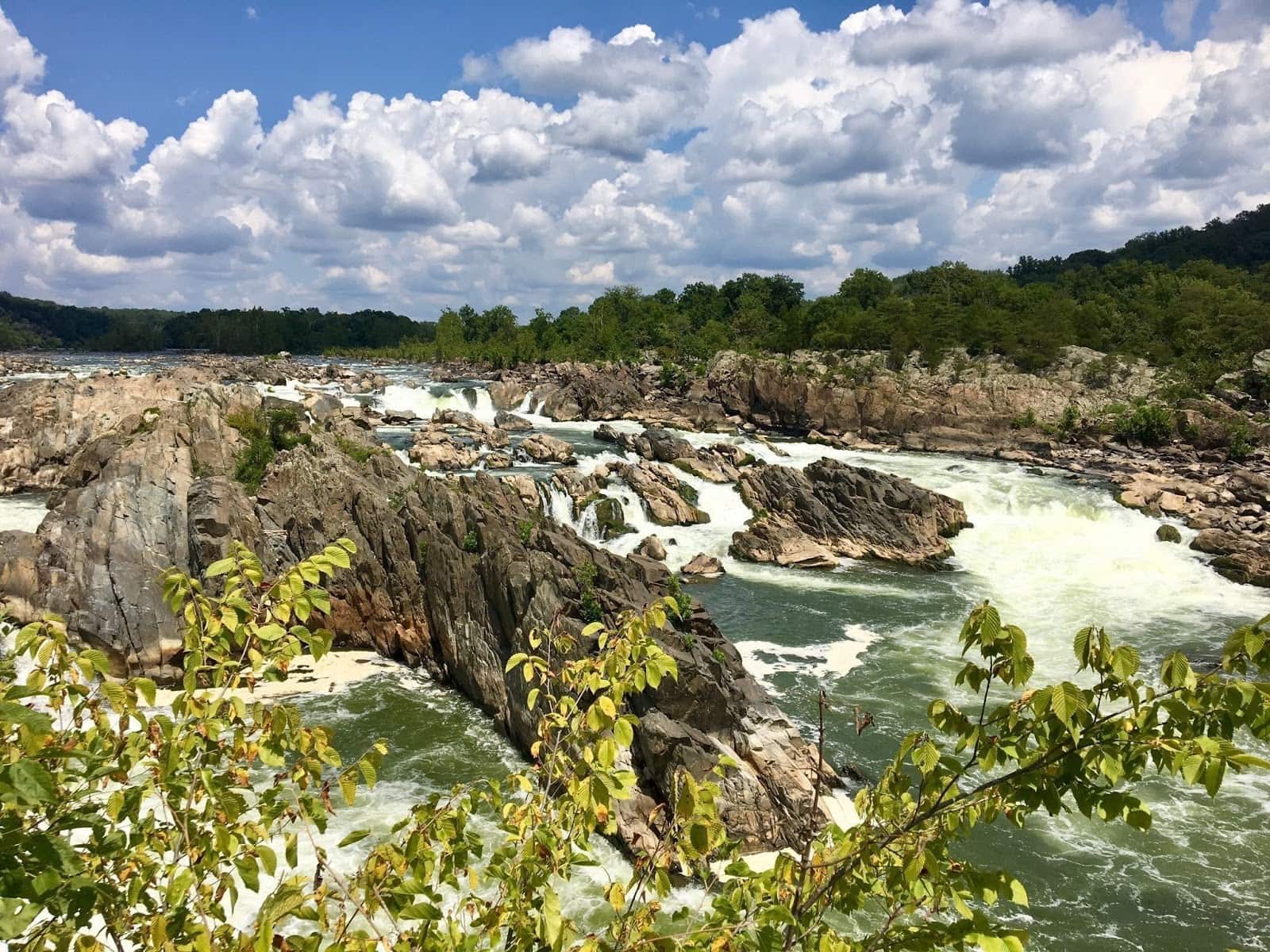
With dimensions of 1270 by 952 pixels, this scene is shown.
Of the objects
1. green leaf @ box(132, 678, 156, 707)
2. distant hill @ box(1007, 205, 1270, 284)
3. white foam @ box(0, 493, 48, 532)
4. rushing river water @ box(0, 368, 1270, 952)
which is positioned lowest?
rushing river water @ box(0, 368, 1270, 952)

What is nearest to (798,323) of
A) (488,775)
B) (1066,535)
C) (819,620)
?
(1066,535)

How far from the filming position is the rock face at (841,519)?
120ft

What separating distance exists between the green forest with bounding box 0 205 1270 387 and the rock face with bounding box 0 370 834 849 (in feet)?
201

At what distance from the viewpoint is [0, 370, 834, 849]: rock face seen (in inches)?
637

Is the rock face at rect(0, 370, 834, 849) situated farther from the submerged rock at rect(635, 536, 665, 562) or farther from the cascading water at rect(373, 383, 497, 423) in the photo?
the cascading water at rect(373, 383, 497, 423)

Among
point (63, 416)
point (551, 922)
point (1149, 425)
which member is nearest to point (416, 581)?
point (551, 922)

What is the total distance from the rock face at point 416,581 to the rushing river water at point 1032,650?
1868mm

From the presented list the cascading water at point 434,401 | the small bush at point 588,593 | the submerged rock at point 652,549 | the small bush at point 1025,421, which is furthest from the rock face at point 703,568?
the small bush at point 1025,421

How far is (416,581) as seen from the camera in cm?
2411

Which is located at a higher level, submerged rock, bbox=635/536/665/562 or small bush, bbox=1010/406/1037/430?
small bush, bbox=1010/406/1037/430

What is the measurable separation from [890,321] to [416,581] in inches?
2829

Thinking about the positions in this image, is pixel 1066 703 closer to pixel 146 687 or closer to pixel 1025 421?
pixel 146 687

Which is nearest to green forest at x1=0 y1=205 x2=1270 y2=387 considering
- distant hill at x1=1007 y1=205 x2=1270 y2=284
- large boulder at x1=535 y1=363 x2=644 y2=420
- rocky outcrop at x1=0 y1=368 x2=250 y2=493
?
distant hill at x1=1007 y1=205 x2=1270 y2=284

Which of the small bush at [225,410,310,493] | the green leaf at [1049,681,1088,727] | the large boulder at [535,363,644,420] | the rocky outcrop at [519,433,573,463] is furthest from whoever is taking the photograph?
the large boulder at [535,363,644,420]
